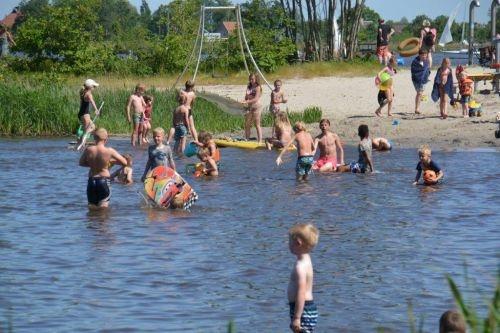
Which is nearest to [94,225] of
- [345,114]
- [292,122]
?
[292,122]

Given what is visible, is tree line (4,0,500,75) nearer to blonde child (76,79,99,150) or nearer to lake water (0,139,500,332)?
blonde child (76,79,99,150)

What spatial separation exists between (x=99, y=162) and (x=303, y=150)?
4.69 meters

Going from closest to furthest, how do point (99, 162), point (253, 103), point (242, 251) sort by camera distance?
point (242, 251), point (99, 162), point (253, 103)

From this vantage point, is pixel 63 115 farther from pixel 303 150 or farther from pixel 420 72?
pixel 303 150

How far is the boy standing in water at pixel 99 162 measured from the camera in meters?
14.4

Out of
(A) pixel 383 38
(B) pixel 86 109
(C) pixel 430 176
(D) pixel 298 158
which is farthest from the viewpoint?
(A) pixel 383 38

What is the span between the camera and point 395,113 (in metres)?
28.2

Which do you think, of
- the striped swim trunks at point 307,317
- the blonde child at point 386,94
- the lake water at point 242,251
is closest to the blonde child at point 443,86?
the blonde child at point 386,94

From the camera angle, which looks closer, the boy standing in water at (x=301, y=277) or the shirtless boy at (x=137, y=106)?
the boy standing in water at (x=301, y=277)

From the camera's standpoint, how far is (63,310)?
32.2 feet

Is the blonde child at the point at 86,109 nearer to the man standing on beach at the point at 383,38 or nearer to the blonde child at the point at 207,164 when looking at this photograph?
the blonde child at the point at 207,164

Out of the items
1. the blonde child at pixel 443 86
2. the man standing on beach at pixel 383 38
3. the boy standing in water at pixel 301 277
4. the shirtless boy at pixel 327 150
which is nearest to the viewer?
the boy standing in water at pixel 301 277

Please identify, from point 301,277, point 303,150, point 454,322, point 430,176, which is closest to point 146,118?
point 303,150

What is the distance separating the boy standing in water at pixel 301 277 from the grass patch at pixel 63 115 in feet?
66.8
